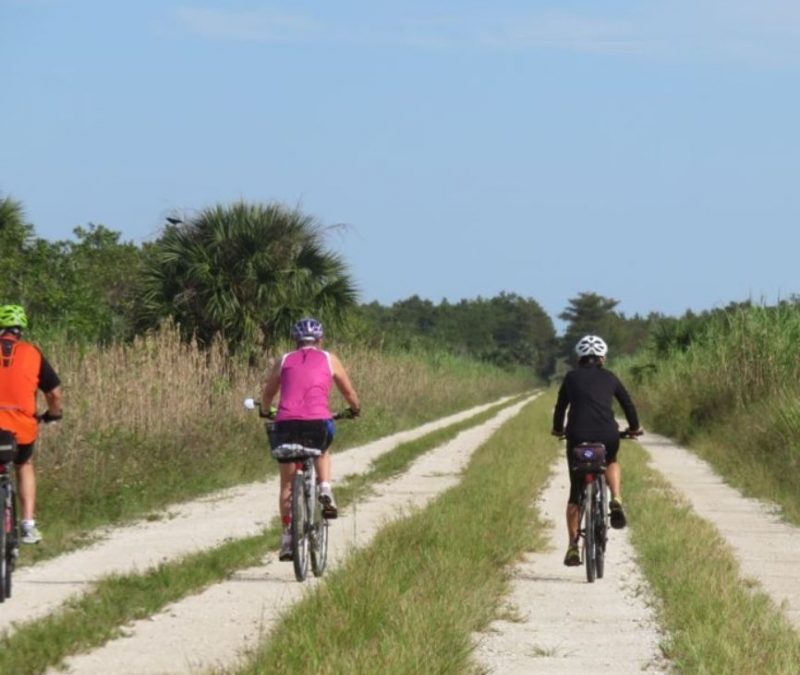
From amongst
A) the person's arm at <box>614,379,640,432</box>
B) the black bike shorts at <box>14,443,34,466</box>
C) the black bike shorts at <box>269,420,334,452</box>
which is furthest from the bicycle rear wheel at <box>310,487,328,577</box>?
the person's arm at <box>614,379,640,432</box>

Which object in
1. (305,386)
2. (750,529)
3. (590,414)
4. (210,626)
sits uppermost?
(305,386)

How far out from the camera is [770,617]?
10.1 m

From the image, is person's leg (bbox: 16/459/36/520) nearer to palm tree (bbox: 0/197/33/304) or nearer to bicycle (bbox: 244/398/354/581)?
bicycle (bbox: 244/398/354/581)

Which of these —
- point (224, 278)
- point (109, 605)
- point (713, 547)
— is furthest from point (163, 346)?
point (109, 605)

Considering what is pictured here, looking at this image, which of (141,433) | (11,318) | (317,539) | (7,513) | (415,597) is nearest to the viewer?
(415,597)

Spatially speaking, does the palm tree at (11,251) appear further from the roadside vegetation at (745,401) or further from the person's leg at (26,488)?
the person's leg at (26,488)

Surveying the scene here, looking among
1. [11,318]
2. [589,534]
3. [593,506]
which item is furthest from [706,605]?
[11,318]

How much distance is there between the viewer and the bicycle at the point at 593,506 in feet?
41.2

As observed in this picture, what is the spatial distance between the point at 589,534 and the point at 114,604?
146 inches

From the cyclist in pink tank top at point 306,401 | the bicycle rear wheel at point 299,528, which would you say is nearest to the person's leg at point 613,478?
the cyclist in pink tank top at point 306,401

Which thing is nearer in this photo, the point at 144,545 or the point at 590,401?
the point at 590,401

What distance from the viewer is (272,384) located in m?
12.8

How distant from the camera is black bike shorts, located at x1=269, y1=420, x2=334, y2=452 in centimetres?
1237

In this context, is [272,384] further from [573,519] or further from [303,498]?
[573,519]
